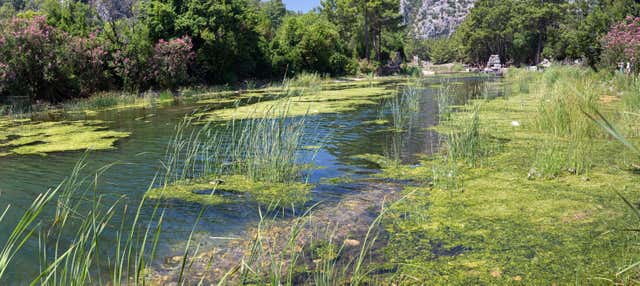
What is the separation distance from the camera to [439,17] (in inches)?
5600

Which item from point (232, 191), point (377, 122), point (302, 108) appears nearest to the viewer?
point (232, 191)

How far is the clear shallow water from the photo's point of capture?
445cm

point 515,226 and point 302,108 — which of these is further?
point 302,108

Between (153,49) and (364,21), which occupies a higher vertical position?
(364,21)

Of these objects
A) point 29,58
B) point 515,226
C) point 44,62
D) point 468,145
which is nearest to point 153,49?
point 44,62

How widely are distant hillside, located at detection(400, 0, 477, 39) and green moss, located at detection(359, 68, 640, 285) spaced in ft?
437

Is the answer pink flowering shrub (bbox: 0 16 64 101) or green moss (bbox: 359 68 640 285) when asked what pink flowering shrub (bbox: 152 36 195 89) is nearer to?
pink flowering shrub (bbox: 0 16 64 101)

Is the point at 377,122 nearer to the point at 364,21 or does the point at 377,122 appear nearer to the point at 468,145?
the point at 468,145

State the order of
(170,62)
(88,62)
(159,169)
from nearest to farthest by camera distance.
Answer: (159,169), (88,62), (170,62)

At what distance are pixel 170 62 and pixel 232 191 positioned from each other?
Result: 18792mm

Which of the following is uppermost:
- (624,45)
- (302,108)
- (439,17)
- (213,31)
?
(439,17)

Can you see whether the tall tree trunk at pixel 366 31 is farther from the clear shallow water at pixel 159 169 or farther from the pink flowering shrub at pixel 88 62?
the clear shallow water at pixel 159 169

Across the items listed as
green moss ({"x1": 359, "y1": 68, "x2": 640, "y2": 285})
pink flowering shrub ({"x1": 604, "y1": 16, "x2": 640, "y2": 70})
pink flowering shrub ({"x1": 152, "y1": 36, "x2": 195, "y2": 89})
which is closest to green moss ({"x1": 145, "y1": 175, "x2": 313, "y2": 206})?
green moss ({"x1": 359, "y1": 68, "x2": 640, "y2": 285})

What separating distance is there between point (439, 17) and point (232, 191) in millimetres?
146436
